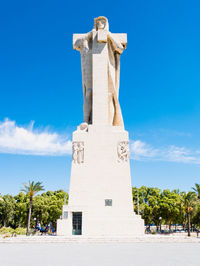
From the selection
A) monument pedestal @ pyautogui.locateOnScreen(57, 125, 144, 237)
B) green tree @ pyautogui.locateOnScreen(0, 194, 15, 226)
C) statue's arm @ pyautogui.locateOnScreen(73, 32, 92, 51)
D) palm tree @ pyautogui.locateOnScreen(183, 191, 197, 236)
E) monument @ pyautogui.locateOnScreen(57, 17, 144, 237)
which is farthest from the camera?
green tree @ pyautogui.locateOnScreen(0, 194, 15, 226)

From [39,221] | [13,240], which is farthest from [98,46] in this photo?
[39,221]

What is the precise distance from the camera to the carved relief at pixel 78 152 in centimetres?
1859

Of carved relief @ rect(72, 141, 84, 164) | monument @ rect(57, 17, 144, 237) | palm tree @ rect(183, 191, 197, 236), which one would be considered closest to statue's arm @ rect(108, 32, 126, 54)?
monument @ rect(57, 17, 144, 237)

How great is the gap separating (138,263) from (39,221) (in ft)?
114

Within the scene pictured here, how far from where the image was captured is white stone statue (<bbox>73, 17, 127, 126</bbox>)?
811 inches

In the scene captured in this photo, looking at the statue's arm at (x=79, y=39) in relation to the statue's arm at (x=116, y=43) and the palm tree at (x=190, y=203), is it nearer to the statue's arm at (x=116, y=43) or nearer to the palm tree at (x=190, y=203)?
the statue's arm at (x=116, y=43)

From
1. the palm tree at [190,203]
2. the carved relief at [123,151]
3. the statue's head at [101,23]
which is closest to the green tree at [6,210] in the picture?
the palm tree at [190,203]

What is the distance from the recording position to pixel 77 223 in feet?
54.1

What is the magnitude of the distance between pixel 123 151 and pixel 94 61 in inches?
304

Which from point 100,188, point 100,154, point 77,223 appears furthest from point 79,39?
point 77,223

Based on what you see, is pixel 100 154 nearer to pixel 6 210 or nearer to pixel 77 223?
pixel 77 223

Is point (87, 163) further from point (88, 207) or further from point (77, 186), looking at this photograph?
point (88, 207)

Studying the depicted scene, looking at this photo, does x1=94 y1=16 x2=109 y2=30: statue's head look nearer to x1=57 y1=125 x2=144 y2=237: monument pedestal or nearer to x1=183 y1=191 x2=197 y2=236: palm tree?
x1=57 y1=125 x2=144 y2=237: monument pedestal

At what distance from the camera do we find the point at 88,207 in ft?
55.3
